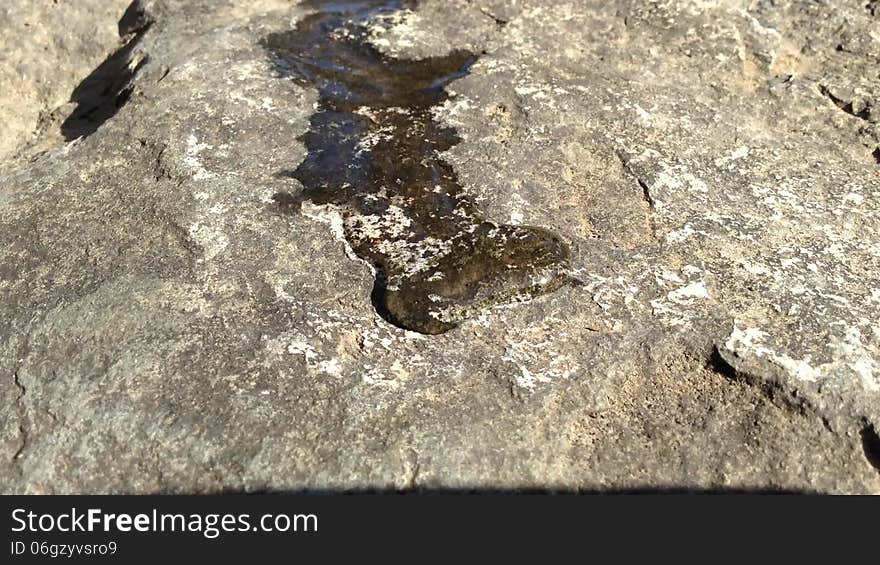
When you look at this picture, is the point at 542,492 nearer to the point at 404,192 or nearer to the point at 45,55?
the point at 404,192

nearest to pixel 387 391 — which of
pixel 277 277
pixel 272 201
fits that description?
pixel 277 277

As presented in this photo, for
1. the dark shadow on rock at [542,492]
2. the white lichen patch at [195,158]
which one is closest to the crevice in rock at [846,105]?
the dark shadow on rock at [542,492]

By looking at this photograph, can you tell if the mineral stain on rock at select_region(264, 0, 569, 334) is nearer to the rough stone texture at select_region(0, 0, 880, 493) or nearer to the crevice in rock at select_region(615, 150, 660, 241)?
the rough stone texture at select_region(0, 0, 880, 493)

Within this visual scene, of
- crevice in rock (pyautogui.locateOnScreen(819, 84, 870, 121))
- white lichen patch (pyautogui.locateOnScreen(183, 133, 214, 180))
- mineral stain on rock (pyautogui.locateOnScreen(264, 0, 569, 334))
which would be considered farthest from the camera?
crevice in rock (pyautogui.locateOnScreen(819, 84, 870, 121))

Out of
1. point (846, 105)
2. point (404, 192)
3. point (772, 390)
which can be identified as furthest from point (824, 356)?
point (846, 105)

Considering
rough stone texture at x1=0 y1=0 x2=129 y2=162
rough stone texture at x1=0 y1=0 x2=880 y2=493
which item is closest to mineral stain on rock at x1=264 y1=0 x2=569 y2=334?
rough stone texture at x1=0 y1=0 x2=880 y2=493

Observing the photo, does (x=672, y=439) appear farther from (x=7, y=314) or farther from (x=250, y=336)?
(x=7, y=314)

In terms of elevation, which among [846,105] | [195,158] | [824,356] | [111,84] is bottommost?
[846,105]

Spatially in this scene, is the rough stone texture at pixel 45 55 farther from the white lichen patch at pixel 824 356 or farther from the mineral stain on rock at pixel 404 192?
the white lichen patch at pixel 824 356
